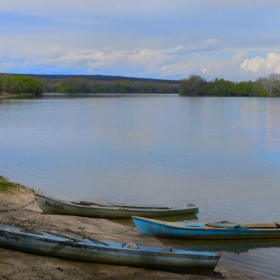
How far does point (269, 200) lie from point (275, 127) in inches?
1175

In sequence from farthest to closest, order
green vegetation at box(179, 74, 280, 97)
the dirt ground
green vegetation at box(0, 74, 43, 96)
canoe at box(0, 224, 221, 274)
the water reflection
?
green vegetation at box(179, 74, 280, 97) < green vegetation at box(0, 74, 43, 96) < the water reflection < canoe at box(0, 224, 221, 274) < the dirt ground

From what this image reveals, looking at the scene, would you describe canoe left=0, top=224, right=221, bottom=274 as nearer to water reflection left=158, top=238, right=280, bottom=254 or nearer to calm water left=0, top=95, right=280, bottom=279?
calm water left=0, top=95, right=280, bottom=279

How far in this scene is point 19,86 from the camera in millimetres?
144500

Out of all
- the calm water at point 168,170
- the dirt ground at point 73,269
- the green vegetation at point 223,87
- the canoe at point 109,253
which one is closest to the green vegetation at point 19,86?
the green vegetation at point 223,87

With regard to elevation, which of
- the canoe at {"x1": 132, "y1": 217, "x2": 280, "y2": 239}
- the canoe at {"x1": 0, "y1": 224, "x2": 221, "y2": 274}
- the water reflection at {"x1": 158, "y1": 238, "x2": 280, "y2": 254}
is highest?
the canoe at {"x1": 0, "y1": 224, "x2": 221, "y2": 274}

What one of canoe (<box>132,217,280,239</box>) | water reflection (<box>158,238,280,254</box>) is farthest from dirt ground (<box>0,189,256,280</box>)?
water reflection (<box>158,238,280,254</box>)

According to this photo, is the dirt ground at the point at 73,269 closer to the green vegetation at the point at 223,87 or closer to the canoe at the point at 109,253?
the canoe at the point at 109,253

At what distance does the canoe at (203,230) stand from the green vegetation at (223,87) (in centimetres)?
14679

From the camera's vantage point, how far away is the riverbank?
872cm

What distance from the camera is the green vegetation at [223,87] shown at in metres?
156

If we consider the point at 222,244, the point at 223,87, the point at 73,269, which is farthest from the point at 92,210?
the point at 223,87

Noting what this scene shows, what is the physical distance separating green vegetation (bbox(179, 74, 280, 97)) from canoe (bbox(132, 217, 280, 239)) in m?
147

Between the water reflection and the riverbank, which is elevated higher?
the riverbank

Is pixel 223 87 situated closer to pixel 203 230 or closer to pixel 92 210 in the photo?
pixel 92 210
